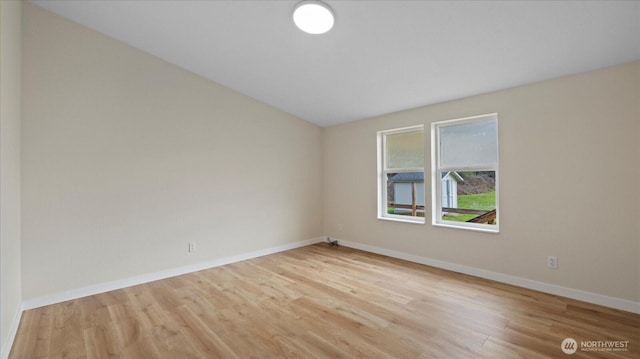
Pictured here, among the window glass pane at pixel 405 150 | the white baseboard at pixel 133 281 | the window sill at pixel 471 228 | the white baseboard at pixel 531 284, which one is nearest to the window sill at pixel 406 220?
the window sill at pixel 471 228

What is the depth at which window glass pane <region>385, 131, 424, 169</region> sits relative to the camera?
4.21 m

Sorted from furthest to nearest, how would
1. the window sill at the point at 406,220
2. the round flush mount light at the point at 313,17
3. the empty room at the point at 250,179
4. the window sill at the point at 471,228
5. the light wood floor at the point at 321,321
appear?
the window sill at the point at 406,220
the window sill at the point at 471,228
the round flush mount light at the point at 313,17
the empty room at the point at 250,179
the light wood floor at the point at 321,321

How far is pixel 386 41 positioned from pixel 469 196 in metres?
2.28

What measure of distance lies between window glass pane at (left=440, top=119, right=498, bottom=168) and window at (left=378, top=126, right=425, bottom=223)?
0.36 meters

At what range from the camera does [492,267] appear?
3318 mm

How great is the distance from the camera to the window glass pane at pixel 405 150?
4.21 metres

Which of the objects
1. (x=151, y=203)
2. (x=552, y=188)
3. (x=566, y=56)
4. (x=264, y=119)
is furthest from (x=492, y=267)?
(x=151, y=203)

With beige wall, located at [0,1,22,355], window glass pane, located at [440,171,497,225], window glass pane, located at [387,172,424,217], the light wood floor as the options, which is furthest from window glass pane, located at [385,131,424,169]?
beige wall, located at [0,1,22,355]

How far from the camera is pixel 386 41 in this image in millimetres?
2689

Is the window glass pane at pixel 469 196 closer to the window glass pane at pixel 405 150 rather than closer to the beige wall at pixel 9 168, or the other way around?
the window glass pane at pixel 405 150

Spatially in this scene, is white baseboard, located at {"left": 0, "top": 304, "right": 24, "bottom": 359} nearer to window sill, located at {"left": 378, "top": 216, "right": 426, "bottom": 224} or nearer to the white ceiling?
the white ceiling

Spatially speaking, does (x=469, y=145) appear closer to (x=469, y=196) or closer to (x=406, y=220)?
(x=469, y=196)

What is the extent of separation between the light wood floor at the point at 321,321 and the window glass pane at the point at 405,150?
5.56 feet

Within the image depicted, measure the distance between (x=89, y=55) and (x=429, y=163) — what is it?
430 centimetres
